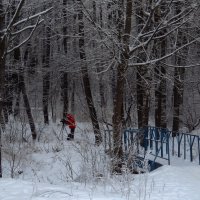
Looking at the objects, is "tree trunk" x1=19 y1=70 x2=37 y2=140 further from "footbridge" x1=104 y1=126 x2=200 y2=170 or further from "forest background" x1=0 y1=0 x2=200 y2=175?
"footbridge" x1=104 y1=126 x2=200 y2=170

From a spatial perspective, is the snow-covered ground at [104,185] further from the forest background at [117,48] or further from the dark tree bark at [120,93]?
the forest background at [117,48]

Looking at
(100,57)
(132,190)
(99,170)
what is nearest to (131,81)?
(100,57)

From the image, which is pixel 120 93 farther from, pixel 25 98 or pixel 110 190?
pixel 25 98

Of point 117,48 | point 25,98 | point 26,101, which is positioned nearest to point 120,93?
point 117,48

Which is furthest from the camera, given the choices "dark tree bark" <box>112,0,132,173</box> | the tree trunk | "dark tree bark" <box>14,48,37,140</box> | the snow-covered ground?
the tree trunk

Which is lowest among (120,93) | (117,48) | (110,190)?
(110,190)

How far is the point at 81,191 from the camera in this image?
709cm

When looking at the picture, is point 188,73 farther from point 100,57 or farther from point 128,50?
point 128,50

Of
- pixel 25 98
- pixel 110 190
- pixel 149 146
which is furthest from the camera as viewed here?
pixel 25 98

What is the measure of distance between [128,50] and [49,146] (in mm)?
8983

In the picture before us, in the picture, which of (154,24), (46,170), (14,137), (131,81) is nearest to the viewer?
(154,24)

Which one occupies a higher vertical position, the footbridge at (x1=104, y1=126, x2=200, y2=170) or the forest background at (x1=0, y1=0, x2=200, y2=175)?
the forest background at (x1=0, y1=0, x2=200, y2=175)

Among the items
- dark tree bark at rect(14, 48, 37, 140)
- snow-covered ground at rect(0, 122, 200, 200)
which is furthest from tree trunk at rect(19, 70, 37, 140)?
snow-covered ground at rect(0, 122, 200, 200)

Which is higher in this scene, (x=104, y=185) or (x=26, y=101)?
(x=26, y=101)
